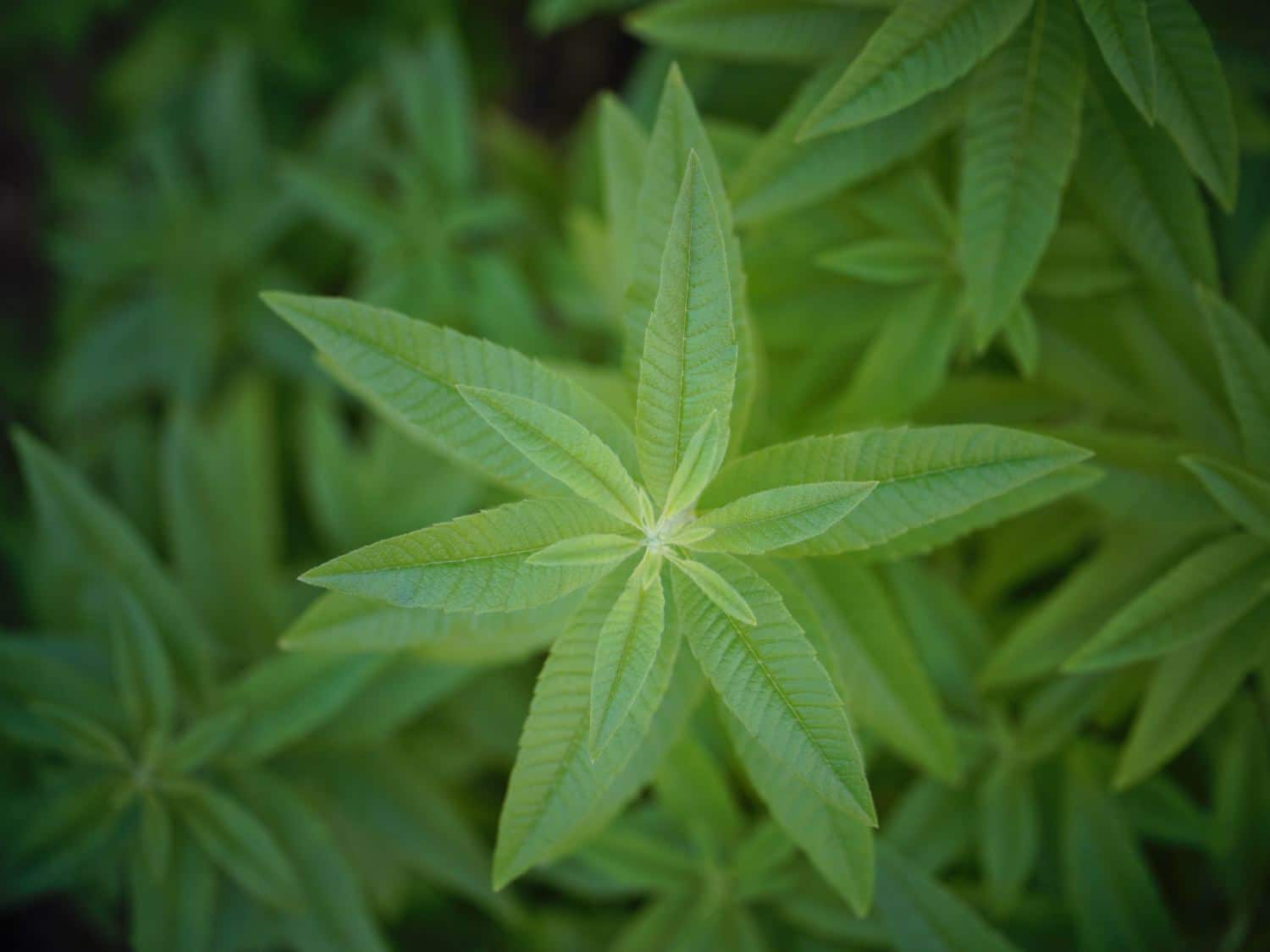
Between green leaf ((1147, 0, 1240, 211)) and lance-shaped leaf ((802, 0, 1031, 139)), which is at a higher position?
lance-shaped leaf ((802, 0, 1031, 139))

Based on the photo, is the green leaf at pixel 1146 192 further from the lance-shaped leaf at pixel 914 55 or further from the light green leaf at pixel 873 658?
the light green leaf at pixel 873 658

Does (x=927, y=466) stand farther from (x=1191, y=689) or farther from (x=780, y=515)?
(x=1191, y=689)

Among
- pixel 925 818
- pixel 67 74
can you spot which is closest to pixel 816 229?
pixel 925 818

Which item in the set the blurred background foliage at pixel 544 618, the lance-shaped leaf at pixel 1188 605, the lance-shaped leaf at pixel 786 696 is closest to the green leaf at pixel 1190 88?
the blurred background foliage at pixel 544 618

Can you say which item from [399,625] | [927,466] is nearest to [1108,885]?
[927,466]

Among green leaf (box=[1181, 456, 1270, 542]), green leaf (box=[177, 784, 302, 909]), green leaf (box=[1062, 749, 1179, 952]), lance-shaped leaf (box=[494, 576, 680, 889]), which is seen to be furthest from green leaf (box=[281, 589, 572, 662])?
green leaf (box=[1062, 749, 1179, 952])

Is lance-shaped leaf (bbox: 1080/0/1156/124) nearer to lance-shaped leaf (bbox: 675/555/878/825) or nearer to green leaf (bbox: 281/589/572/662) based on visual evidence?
lance-shaped leaf (bbox: 675/555/878/825)
